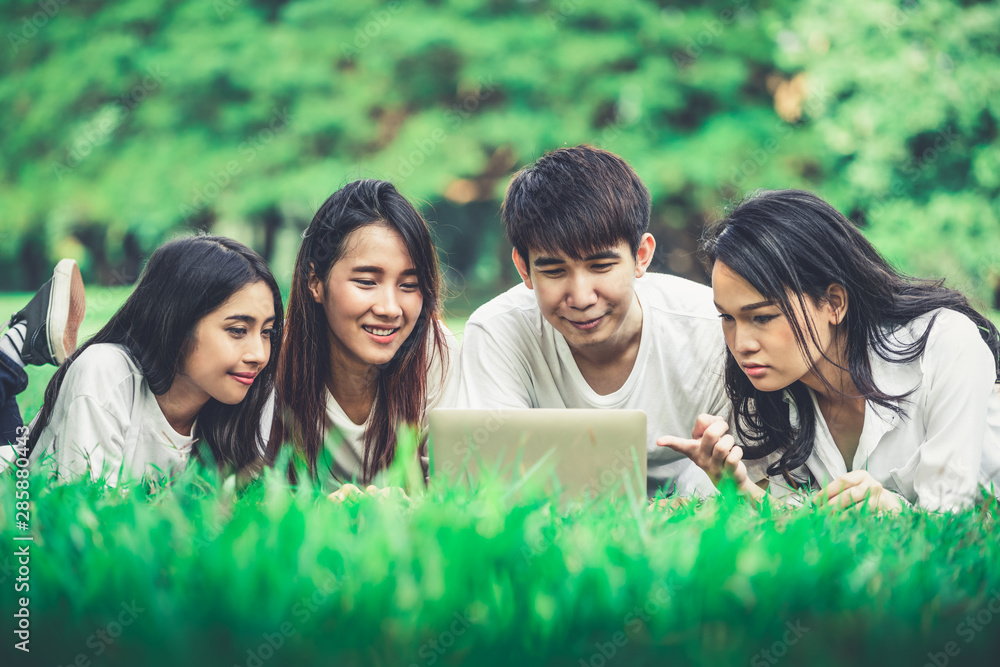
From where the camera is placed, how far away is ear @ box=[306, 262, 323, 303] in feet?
10.9

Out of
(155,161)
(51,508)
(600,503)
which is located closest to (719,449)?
(600,503)

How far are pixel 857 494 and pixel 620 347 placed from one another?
126cm

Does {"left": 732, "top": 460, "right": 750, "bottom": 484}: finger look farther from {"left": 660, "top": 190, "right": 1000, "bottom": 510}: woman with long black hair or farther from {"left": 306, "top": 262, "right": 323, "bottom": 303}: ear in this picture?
{"left": 306, "top": 262, "right": 323, "bottom": 303}: ear

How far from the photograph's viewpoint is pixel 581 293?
9.75 feet

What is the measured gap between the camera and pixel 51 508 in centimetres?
176

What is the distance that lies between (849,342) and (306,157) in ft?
44.2

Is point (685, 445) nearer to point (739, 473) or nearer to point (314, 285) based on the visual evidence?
point (739, 473)

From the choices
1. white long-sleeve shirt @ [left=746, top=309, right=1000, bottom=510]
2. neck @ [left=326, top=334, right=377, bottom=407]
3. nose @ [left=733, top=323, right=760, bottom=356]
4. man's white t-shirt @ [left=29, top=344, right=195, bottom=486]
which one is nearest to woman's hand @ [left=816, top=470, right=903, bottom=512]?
A: white long-sleeve shirt @ [left=746, top=309, right=1000, bottom=510]

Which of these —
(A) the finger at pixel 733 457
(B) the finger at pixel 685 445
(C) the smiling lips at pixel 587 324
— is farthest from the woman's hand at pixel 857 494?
(C) the smiling lips at pixel 587 324

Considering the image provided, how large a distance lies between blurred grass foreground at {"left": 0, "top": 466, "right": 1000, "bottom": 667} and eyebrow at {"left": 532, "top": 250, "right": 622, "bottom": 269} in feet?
→ 5.11

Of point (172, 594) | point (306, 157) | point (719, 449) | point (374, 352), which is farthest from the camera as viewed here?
point (306, 157)

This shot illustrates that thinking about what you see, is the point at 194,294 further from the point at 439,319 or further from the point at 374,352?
the point at 439,319

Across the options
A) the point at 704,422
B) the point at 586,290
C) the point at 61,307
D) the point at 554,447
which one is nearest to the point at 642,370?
the point at 586,290

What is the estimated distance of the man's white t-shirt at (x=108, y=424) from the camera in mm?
2693
